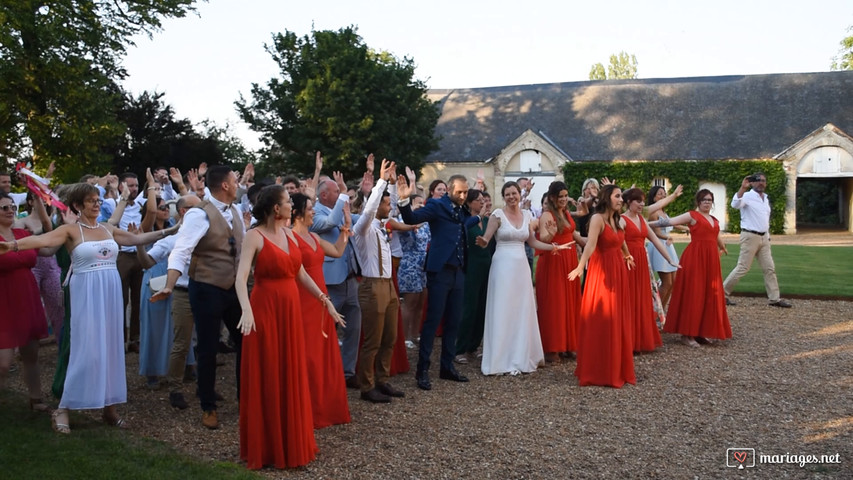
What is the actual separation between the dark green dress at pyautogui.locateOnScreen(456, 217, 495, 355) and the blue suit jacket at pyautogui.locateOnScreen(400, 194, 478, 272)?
1.39 m

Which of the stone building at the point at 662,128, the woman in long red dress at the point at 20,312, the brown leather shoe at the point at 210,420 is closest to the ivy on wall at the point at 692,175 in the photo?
the stone building at the point at 662,128

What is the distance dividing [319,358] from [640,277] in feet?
15.9

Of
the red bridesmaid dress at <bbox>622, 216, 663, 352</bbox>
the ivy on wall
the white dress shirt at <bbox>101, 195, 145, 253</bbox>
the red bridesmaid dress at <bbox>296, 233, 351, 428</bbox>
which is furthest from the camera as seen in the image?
the ivy on wall

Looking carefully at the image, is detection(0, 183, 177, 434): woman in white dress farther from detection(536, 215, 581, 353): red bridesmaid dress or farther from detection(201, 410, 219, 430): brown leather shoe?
detection(536, 215, 581, 353): red bridesmaid dress

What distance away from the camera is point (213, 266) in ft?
20.2

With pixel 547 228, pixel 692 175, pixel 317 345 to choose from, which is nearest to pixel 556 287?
pixel 547 228

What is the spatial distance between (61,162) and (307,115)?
525 inches

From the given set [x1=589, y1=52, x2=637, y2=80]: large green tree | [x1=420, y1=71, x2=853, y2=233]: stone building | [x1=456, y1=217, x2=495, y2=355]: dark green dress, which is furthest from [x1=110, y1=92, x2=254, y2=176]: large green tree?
[x1=589, y1=52, x2=637, y2=80]: large green tree

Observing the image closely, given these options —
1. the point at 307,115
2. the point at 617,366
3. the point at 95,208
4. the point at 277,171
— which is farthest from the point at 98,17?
the point at 617,366

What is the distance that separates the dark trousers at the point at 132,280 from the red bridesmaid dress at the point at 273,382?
14.4 feet

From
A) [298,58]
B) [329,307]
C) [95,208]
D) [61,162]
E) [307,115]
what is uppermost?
[298,58]

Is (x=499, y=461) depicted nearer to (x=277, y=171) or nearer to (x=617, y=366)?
(x=617, y=366)

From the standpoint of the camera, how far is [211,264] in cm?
615

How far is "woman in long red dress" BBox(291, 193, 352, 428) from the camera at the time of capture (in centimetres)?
620
